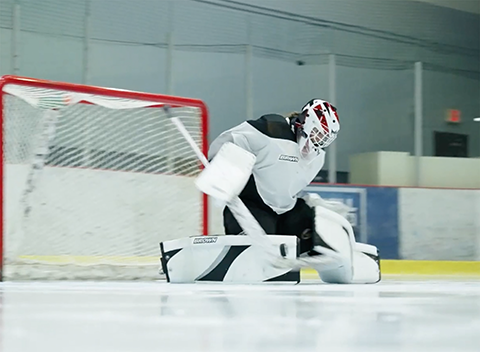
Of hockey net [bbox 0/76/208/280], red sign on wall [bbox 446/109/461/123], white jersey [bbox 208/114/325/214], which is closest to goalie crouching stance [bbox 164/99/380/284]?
white jersey [bbox 208/114/325/214]

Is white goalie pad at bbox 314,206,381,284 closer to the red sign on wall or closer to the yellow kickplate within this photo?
the yellow kickplate

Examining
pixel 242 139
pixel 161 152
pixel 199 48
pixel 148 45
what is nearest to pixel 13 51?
pixel 148 45

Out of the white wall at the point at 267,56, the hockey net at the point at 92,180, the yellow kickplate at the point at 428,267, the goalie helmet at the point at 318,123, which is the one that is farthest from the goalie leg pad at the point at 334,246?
the white wall at the point at 267,56

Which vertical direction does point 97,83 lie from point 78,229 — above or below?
above

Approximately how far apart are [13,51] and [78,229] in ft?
6.72

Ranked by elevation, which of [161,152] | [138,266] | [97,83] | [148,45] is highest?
[148,45]

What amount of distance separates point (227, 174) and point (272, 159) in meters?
0.38

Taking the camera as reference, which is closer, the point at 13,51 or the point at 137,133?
the point at 137,133

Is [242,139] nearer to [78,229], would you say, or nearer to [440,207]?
[78,229]

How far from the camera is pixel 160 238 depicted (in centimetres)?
312

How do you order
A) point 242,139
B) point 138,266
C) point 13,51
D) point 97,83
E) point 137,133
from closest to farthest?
point 242,139 → point 138,266 → point 137,133 → point 13,51 → point 97,83

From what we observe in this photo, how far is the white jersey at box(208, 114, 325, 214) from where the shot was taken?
267 centimetres

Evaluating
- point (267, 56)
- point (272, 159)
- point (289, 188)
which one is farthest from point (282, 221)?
point (267, 56)

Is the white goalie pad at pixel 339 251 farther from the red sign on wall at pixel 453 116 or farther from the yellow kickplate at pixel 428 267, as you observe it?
the red sign on wall at pixel 453 116
